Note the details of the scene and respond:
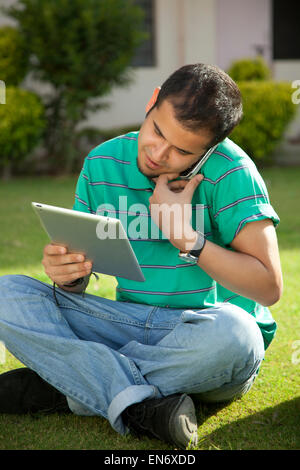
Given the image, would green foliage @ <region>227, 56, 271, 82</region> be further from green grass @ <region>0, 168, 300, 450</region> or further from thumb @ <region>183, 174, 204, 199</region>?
thumb @ <region>183, 174, 204, 199</region>

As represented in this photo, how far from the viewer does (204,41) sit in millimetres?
10969

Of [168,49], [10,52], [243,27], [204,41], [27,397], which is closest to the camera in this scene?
[27,397]

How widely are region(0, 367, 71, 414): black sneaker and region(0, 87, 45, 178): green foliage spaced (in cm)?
649

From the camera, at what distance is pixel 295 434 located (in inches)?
83.6

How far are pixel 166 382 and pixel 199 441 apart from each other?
23cm

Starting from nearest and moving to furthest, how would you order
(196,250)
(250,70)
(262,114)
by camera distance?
(196,250), (262,114), (250,70)

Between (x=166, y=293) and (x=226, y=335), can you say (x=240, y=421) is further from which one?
(x=166, y=293)

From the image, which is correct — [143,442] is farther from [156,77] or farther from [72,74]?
[156,77]

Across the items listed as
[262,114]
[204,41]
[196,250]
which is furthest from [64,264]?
[204,41]

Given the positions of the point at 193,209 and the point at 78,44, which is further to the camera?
the point at 78,44

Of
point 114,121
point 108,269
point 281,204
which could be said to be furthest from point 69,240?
point 114,121

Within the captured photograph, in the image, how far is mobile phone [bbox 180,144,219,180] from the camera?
7.22ft

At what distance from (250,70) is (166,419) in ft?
30.0

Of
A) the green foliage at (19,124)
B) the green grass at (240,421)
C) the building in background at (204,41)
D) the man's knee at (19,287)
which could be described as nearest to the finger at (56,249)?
the man's knee at (19,287)
